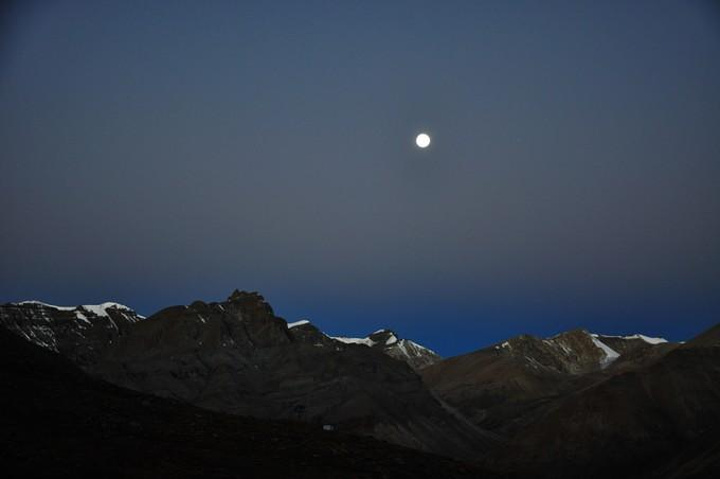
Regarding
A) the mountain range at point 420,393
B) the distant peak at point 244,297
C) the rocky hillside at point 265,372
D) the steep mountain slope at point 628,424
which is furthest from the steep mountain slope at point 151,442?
the distant peak at point 244,297

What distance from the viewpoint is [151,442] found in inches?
1013

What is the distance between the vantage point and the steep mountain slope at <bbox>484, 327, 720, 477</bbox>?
4006 inches

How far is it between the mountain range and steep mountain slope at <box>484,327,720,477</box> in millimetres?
218

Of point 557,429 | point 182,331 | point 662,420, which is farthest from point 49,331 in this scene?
point 662,420

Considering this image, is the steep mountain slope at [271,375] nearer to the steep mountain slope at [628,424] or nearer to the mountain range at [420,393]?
the mountain range at [420,393]

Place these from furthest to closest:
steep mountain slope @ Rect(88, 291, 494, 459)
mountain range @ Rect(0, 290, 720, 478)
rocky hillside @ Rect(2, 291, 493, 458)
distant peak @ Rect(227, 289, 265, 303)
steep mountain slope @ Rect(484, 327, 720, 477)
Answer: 1. distant peak @ Rect(227, 289, 265, 303)
2. rocky hillside @ Rect(2, 291, 493, 458)
3. steep mountain slope @ Rect(88, 291, 494, 459)
4. mountain range @ Rect(0, 290, 720, 478)
5. steep mountain slope @ Rect(484, 327, 720, 477)

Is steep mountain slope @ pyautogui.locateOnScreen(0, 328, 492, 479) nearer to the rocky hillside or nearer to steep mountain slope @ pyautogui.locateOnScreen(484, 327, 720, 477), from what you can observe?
steep mountain slope @ pyautogui.locateOnScreen(484, 327, 720, 477)

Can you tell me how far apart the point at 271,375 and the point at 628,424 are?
261 feet

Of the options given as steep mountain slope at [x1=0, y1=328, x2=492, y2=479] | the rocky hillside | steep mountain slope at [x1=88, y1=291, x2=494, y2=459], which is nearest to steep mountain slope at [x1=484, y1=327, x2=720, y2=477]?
steep mountain slope at [x1=88, y1=291, x2=494, y2=459]

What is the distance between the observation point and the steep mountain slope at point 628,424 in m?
102

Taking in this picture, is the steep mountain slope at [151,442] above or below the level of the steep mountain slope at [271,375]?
below

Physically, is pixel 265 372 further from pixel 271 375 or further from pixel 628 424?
pixel 628 424

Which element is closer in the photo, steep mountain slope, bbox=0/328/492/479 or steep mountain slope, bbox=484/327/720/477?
steep mountain slope, bbox=0/328/492/479

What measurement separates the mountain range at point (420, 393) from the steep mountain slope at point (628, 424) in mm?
218
